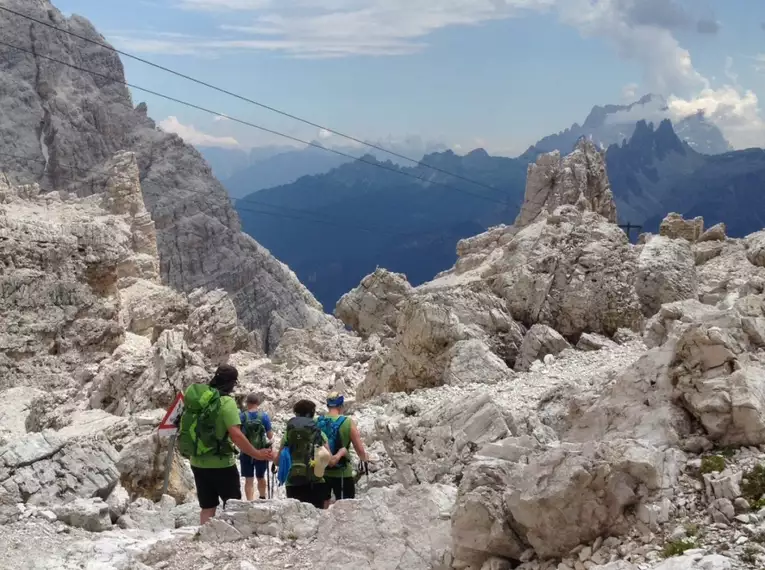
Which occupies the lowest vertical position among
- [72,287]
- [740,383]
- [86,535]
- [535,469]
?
[86,535]

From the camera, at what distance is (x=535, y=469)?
6.10 metres

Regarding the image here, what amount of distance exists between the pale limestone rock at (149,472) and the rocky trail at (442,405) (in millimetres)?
40

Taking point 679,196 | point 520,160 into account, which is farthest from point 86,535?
point 520,160

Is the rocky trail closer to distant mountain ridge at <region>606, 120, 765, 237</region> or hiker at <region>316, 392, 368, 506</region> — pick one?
hiker at <region>316, 392, 368, 506</region>

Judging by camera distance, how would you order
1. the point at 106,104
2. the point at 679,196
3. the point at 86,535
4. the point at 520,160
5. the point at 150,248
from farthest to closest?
the point at 520,160 < the point at 679,196 < the point at 106,104 < the point at 150,248 < the point at 86,535

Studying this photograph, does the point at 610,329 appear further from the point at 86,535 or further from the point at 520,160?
the point at 520,160

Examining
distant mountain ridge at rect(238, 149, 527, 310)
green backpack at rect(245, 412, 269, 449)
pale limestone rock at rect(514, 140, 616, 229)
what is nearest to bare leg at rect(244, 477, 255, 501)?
green backpack at rect(245, 412, 269, 449)

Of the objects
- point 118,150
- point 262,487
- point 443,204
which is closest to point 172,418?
point 262,487

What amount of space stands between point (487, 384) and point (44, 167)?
73255 millimetres

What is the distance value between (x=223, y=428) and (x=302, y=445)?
920 millimetres

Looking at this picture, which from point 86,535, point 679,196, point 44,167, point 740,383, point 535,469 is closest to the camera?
point 535,469

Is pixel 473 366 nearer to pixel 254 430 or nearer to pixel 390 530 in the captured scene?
pixel 254 430

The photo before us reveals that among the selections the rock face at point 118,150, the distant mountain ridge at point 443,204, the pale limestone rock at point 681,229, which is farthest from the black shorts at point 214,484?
the distant mountain ridge at point 443,204

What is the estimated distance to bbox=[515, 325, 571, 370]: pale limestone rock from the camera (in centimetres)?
1805
